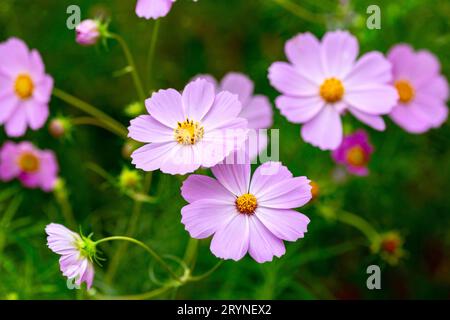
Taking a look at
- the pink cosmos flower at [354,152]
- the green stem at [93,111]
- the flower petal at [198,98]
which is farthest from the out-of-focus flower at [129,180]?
the pink cosmos flower at [354,152]

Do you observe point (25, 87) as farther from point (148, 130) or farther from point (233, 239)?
point (233, 239)

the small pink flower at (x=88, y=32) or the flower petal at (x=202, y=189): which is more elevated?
the small pink flower at (x=88, y=32)

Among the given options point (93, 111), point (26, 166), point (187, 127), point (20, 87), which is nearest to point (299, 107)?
point (187, 127)

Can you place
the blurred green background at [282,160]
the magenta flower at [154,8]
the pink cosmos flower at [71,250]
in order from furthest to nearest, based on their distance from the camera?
the blurred green background at [282,160] < the magenta flower at [154,8] < the pink cosmos flower at [71,250]

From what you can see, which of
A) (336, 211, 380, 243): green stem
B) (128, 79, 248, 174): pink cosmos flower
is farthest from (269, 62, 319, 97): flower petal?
(336, 211, 380, 243): green stem

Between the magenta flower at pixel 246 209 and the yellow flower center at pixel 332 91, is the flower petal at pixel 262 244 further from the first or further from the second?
the yellow flower center at pixel 332 91

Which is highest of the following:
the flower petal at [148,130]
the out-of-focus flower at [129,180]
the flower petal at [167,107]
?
the flower petal at [167,107]

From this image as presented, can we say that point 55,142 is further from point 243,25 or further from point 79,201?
point 243,25
